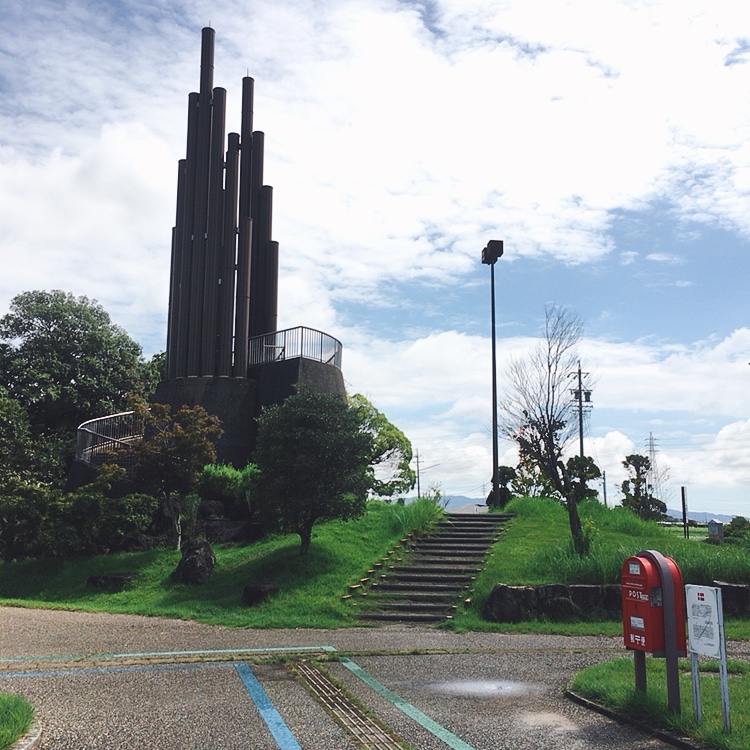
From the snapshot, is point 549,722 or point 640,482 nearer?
point 549,722

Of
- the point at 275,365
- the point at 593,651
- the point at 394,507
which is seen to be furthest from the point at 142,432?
the point at 593,651

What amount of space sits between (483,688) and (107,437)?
17097mm

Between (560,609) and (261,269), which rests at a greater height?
(261,269)

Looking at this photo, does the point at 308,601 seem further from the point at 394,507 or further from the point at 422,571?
the point at 394,507

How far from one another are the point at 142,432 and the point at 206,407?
11.6 feet

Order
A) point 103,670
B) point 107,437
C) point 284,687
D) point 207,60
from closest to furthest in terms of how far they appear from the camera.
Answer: point 284,687, point 103,670, point 107,437, point 207,60

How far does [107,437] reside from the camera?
21.5m

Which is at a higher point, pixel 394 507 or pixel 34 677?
pixel 394 507

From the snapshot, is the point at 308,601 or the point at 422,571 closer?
the point at 308,601

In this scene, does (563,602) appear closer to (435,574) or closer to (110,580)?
(435,574)

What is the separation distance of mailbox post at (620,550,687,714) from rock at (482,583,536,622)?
19.6 feet

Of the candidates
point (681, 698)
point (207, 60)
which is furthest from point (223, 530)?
point (207, 60)

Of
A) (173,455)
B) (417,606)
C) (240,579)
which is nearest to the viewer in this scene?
(417,606)

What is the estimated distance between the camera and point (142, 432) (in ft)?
68.4
